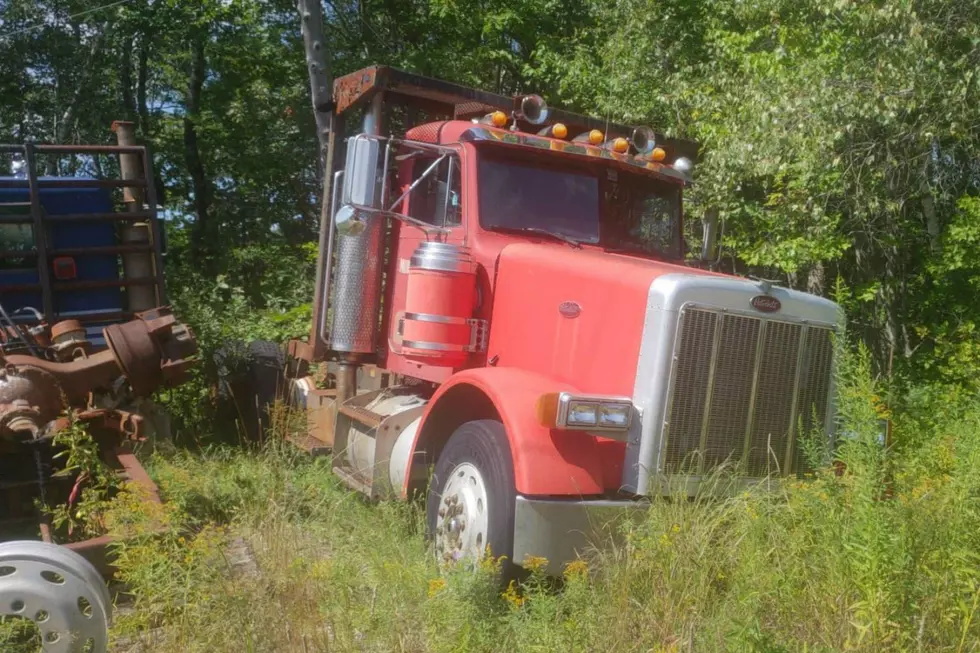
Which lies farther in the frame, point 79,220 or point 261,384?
point 261,384

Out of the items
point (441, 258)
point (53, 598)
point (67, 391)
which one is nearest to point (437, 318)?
point (441, 258)

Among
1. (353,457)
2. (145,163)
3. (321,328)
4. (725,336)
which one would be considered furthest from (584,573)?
(145,163)

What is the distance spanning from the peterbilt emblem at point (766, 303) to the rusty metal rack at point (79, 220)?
4862mm

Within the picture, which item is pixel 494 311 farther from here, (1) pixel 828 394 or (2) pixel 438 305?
(1) pixel 828 394

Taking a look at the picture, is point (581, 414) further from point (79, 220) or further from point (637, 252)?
point (79, 220)

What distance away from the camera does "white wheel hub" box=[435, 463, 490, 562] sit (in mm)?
4469

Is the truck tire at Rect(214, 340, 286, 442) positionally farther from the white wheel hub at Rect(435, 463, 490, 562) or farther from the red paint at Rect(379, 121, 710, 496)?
the white wheel hub at Rect(435, 463, 490, 562)

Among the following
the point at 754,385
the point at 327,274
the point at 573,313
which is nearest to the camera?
the point at 754,385

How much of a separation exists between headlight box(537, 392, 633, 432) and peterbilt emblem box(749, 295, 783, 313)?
2.69 ft

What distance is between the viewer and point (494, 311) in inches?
213

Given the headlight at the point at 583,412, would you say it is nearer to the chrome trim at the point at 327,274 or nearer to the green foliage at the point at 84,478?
the green foliage at the point at 84,478

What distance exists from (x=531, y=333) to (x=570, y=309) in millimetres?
365

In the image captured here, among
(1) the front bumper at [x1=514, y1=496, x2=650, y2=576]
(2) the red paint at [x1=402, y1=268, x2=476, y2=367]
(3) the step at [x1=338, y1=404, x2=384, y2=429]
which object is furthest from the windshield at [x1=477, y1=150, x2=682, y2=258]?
(1) the front bumper at [x1=514, y1=496, x2=650, y2=576]

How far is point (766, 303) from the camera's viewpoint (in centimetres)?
445
